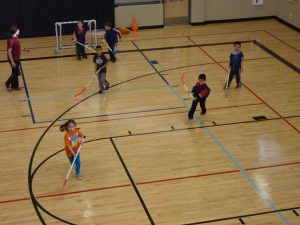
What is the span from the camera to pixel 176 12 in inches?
960

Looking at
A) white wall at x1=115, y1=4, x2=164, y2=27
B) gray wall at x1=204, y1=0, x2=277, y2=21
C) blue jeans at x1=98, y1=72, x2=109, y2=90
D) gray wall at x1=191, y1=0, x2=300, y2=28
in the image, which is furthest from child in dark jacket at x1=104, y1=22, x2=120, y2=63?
gray wall at x1=204, y1=0, x2=277, y2=21

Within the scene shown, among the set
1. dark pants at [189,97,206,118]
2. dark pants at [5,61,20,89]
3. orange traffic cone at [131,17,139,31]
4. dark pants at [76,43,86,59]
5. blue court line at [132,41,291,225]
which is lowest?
blue court line at [132,41,291,225]

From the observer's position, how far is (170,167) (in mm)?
13016

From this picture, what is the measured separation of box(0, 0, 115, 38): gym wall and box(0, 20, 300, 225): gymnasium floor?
1858 mm

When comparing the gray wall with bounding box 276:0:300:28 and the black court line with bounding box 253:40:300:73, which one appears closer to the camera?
the black court line with bounding box 253:40:300:73

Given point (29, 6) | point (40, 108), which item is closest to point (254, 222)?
point (40, 108)

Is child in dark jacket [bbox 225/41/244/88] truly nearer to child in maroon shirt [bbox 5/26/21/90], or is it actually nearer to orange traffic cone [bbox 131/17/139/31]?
child in maroon shirt [bbox 5/26/21/90]

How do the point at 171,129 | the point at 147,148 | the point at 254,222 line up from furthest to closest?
the point at 171,129 → the point at 147,148 → the point at 254,222

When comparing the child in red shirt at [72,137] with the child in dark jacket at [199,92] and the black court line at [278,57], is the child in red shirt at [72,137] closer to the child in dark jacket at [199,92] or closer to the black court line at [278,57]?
the child in dark jacket at [199,92]

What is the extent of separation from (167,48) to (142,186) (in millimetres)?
10021

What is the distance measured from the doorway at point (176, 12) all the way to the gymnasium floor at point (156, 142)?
11.0 feet

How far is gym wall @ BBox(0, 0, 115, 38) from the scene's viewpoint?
22.4 meters

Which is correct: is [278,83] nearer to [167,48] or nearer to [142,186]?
[167,48]

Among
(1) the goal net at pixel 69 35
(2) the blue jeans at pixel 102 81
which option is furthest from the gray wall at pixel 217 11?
(2) the blue jeans at pixel 102 81
